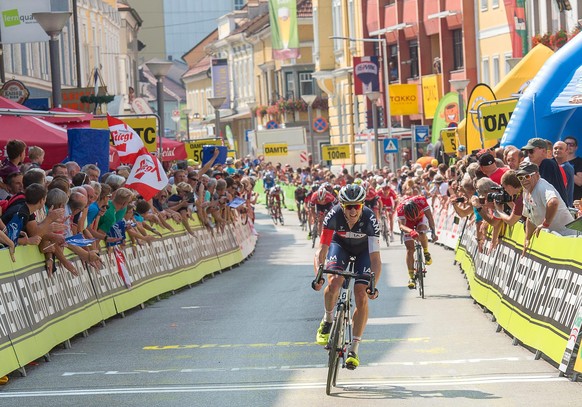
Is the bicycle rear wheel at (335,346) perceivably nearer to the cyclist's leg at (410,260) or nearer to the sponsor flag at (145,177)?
the cyclist's leg at (410,260)

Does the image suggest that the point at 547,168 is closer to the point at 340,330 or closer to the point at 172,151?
the point at 340,330

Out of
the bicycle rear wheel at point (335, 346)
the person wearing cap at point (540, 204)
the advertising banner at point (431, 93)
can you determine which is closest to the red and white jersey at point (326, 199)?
the person wearing cap at point (540, 204)

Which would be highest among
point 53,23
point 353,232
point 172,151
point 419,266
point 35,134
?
point 53,23

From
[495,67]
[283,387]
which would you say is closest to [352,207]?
[283,387]

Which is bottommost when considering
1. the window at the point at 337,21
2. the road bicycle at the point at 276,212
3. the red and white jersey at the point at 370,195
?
the road bicycle at the point at 276,212

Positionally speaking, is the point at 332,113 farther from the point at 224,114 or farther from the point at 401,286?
the point at 401,286

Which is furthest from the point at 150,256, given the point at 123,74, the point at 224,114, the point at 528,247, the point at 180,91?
the point at 180,91

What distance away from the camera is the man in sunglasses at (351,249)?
42.8 feet

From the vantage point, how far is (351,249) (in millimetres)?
13602

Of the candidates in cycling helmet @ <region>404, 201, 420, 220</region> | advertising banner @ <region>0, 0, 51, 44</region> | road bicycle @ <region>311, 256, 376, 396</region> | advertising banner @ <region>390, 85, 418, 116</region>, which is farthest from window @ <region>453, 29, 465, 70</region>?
road bicycle @ <region>311, 256, 376, 396</region>

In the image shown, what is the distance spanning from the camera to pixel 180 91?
152m

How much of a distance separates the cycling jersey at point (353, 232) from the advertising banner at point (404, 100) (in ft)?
141

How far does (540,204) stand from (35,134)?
7.39 meters

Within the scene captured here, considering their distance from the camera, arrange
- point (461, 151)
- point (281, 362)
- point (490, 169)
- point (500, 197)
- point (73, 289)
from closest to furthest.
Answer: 1. point (281, 362)
2. point (500, 197)
3. point (73, 289)
4. point (490, 169)
5. point (461, 151)
